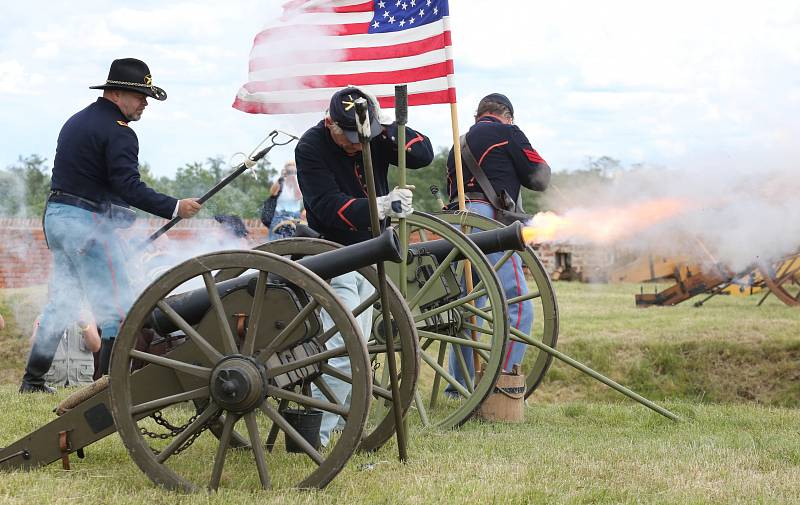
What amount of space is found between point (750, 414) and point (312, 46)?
138 inches

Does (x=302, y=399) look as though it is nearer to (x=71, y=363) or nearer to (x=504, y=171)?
(x=504, y=171)

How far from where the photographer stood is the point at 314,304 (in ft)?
12.2

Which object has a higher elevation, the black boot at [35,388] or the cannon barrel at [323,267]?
the cannon barrel at [323,267]

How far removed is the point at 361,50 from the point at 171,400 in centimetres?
319

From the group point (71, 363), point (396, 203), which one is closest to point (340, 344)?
point (396, 203)

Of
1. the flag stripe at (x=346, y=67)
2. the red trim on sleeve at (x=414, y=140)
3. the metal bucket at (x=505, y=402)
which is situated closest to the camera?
the red trim on sleeve at (x=414, y=140)

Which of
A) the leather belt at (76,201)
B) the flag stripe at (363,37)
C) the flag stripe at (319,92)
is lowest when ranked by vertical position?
the leather belt at (76,201)

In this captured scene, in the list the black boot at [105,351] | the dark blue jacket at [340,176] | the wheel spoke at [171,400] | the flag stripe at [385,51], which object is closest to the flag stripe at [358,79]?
the flag stripe at [385,51]

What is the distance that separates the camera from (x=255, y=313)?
3.76m

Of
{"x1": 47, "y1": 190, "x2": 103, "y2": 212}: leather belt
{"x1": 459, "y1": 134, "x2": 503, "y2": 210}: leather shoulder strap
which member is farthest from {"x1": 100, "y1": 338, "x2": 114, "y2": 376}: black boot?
{"x1": 459, "y1": 134, "x2": 503, "y2": 210}: leather shoulder strap

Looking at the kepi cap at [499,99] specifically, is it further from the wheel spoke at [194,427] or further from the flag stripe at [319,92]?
the wheel spoke at [194,427]

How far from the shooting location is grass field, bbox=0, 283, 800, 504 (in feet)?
12.4

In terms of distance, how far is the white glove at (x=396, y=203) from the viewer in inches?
174

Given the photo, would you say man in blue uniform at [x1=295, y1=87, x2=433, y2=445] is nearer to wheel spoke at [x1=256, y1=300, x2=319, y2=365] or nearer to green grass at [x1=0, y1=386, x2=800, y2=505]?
green grass at [x1=0, y1=386, x2=800, y2=505]
